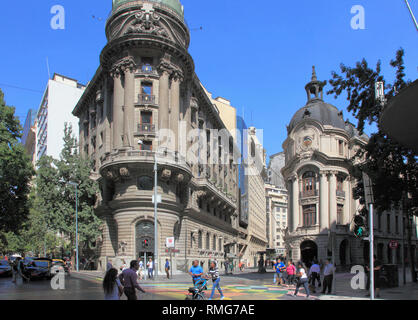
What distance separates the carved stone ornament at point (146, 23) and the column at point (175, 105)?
4527 millimetres

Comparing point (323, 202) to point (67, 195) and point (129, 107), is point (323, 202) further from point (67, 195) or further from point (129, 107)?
point (67, 195)

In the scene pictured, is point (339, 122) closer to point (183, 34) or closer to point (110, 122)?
point (183, 34)

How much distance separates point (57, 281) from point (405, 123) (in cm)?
2205

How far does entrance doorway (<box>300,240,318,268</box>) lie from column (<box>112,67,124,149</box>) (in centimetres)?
2876

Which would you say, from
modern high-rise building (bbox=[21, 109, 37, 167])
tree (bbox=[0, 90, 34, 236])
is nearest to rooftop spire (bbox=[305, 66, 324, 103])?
tree (bbox=[0, 90, 34, 236])

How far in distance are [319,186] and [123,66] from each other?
29.7m

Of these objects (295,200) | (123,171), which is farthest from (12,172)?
(295,200)

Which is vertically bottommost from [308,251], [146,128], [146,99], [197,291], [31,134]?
[308,251]

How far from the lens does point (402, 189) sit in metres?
28.1

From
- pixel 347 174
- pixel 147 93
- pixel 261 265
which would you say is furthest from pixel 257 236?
pixel 147 93

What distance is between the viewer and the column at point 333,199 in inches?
2158

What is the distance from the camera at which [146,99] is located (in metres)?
43.6

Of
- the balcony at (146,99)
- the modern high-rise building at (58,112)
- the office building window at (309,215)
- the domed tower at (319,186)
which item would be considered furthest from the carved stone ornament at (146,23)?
the modern high-rise building at (58,112)

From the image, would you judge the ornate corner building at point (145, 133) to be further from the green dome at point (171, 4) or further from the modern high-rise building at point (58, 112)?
the modern high-rise building at point (58, 112)
